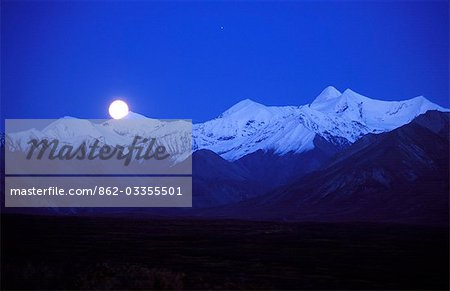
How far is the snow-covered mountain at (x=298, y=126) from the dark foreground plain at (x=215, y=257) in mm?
90731

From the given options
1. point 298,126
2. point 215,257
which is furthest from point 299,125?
point 215,257

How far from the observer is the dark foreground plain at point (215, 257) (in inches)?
782

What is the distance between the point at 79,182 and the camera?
92.5 m

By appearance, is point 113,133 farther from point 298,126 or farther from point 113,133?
point 298,126

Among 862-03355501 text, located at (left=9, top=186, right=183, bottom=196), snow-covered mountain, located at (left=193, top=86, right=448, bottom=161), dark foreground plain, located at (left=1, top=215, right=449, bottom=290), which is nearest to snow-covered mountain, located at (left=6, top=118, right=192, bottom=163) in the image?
862-03355501 text, located at (left=9, top=186, right=183, bottom=196)

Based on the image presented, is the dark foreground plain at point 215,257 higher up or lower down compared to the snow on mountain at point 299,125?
lower down

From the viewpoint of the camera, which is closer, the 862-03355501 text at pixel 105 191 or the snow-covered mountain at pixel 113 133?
the snow-covered mountain at pixel 113 133

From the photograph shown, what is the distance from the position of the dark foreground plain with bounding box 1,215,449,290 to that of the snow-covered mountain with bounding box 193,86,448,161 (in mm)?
90731

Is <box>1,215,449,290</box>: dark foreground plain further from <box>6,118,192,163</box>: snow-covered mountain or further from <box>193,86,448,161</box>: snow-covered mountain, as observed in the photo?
<box>193,86,448,161</box>: snow-covered mountain

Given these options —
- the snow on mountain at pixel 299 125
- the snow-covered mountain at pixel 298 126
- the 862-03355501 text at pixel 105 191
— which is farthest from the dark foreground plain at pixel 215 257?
the snow-covered mountain at pixel 298 126

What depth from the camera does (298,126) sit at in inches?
6240

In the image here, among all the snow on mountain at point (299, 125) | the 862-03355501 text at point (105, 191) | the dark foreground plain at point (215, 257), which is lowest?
the dark foreground plain at point (215, 257)

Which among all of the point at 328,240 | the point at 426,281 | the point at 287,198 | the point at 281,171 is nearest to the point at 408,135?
the point at 287,198

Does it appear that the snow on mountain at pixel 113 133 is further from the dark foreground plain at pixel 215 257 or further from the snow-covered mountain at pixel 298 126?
the snow-covered mountain at pixel 298 126
